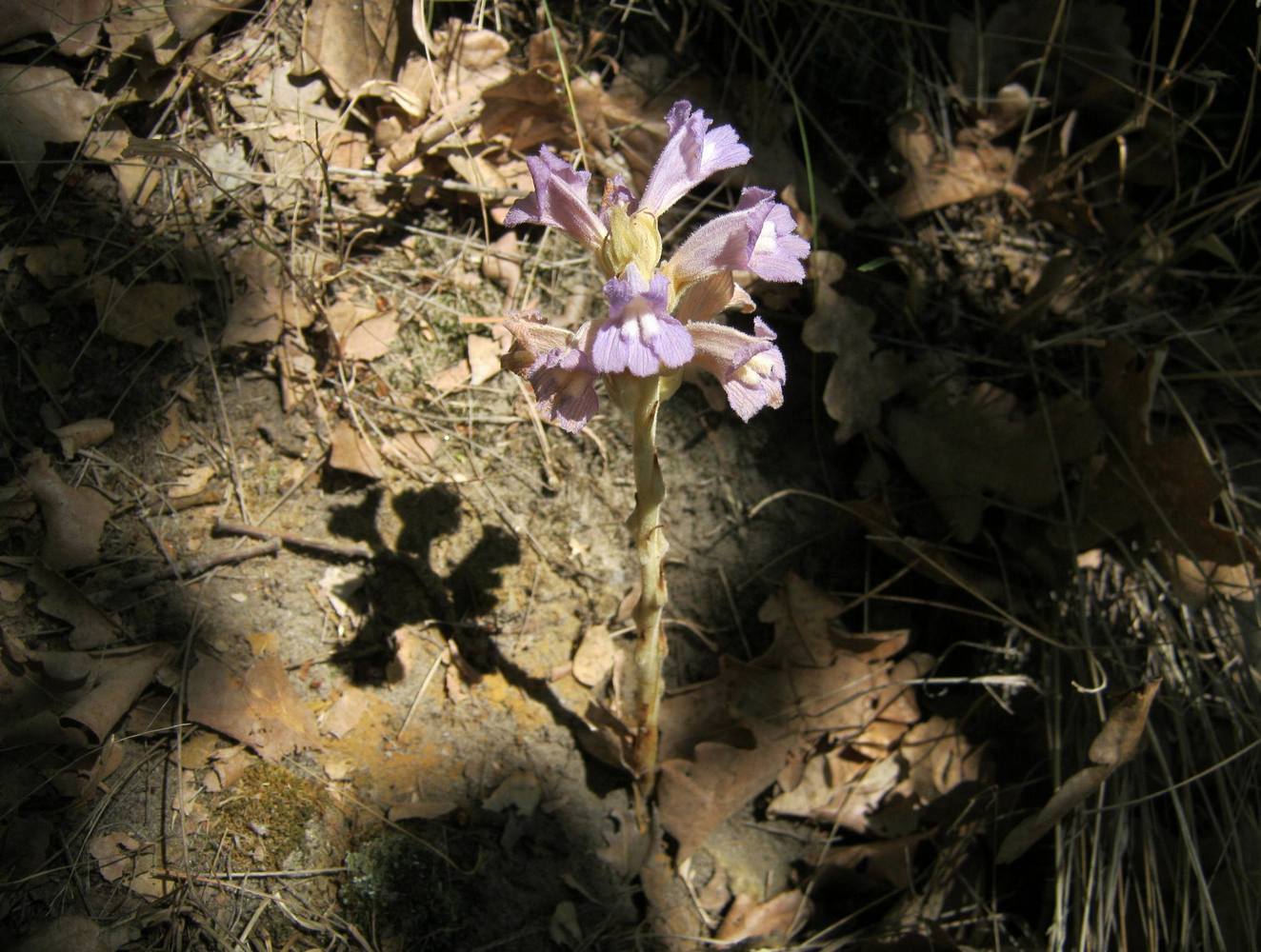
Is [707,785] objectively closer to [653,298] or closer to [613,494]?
[613,494]

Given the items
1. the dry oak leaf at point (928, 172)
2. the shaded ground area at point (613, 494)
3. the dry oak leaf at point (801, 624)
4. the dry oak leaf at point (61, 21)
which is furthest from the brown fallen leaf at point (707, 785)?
the dry oak leaf at point (61, 21)

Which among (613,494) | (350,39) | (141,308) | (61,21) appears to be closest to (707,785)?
(613,494)

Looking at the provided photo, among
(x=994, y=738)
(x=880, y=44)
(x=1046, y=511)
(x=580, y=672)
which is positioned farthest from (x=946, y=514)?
(x=880, y=44)

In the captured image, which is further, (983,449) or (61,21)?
(983,449)

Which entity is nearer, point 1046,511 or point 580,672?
point 580,672

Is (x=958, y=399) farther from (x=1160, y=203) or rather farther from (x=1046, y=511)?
(x=1160, y=203)

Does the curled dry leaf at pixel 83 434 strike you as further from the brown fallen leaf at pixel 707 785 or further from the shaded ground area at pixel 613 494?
the brown fallen leaf at pixel 707 785
